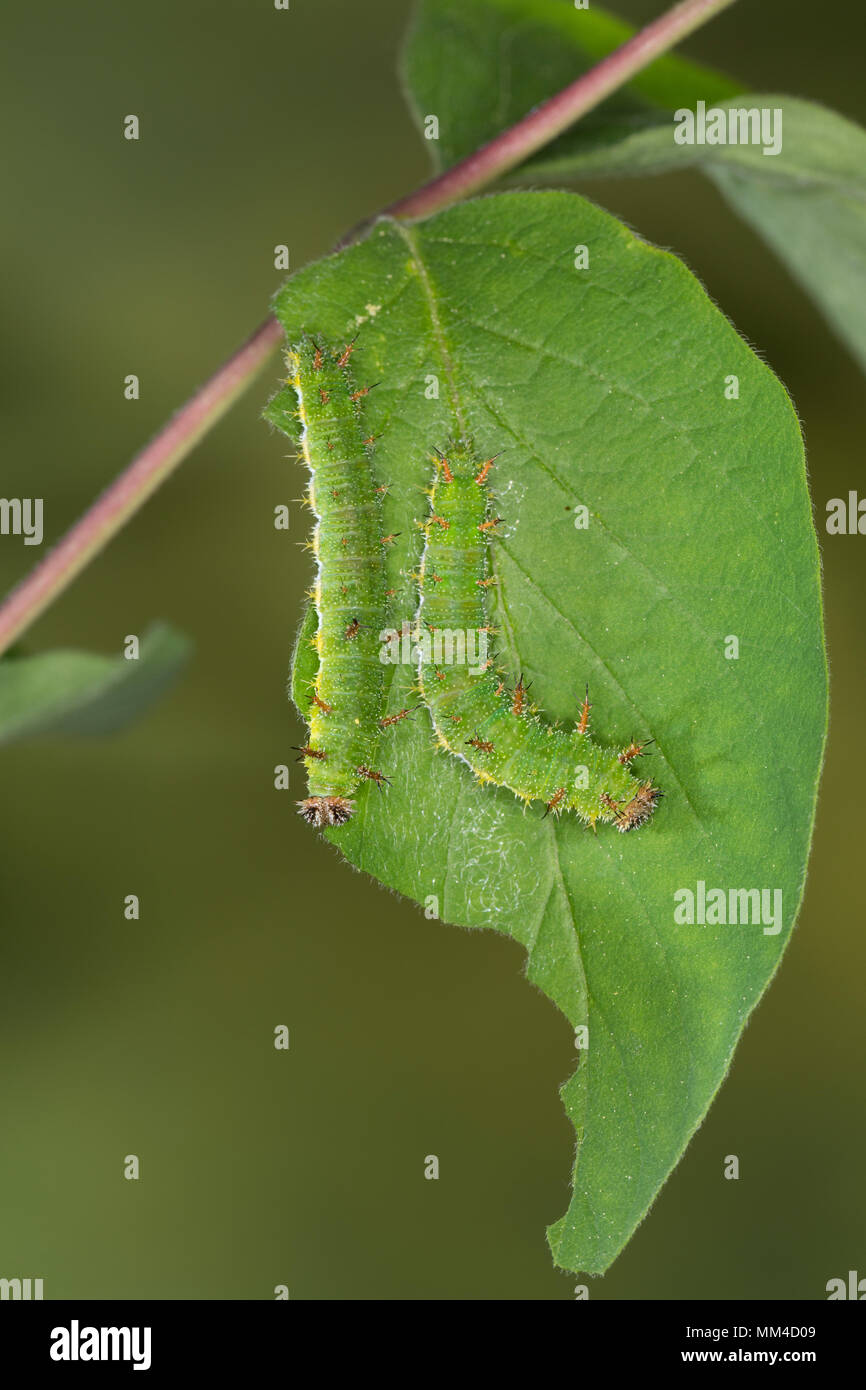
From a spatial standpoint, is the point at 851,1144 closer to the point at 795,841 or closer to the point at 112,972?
the point at 112,972

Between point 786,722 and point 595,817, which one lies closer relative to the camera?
point 786,722

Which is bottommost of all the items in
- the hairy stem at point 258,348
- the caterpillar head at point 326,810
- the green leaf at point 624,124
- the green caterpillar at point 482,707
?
the caterpillar head at point 326,810

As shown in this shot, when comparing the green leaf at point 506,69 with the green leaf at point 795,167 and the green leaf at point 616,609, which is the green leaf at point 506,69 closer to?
the green leaf at point 795,167

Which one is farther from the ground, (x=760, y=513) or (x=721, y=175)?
(x=721, y=175)

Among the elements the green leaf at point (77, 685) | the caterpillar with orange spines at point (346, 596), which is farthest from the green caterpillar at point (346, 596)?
the green leaf at point (77, 685)

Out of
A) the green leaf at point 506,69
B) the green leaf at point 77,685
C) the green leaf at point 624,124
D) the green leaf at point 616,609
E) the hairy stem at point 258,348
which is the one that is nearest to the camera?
the green leaf at point 616,609

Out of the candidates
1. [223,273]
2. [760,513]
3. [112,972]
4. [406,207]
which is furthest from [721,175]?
[112,972]

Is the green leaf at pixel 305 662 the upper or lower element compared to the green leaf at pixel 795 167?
lower
